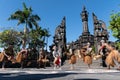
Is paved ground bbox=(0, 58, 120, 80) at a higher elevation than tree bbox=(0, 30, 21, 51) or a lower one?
lower

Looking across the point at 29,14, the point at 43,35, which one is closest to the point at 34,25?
the point at 29,14

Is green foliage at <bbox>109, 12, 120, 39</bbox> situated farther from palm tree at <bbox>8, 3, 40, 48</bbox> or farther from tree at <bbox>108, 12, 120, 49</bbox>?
palm tree at <bbox>8, 3, 40, 48</bbox>

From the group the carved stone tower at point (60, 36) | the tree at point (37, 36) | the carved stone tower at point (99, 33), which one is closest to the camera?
the carved stone tower at point (99, 33)

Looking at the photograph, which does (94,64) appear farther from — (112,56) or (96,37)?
(112,56)

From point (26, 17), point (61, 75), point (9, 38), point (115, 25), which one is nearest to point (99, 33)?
point (115, 25)

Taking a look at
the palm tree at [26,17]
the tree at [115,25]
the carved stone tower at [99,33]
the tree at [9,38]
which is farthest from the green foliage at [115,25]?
the tree at [9,38]

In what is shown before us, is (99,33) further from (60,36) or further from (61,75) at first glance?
(61,75)

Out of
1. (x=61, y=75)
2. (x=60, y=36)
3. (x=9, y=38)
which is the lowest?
(x=61, y=75)

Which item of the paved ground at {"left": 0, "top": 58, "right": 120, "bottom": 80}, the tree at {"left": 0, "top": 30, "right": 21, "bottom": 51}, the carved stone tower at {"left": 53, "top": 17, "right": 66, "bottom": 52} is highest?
the tree at {"left": 0, "top": 30, "right": 21, "bottom": 51}

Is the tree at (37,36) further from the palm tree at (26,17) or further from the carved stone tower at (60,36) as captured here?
the carved stone tower at (60,36)

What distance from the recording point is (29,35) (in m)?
49.4

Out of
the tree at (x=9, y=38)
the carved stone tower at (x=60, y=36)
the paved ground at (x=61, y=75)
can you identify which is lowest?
the paved ground at (x=61, y=75)

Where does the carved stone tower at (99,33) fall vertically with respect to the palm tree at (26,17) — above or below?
below

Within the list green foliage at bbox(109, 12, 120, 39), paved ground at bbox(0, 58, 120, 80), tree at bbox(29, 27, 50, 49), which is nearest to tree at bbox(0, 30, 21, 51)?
tree at bbox(29, 27, 50, 49)
